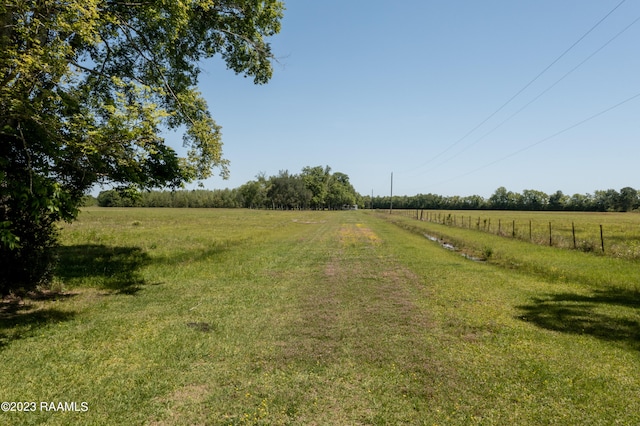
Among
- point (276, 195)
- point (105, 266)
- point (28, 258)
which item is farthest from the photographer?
point (276, 195)

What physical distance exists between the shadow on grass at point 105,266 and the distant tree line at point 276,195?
→ 111 m

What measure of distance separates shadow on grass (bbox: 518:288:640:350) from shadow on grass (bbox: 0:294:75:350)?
11.5 m

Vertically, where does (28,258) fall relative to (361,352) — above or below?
above

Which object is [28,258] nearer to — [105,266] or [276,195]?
[105,266]

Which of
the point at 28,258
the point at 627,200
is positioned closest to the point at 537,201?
the point at 627,200

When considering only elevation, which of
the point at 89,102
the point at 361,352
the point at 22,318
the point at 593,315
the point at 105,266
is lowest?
the point at 593,315

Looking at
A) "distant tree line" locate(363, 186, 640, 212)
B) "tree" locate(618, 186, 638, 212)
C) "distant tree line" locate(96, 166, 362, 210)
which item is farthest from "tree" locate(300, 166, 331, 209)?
"tree" locate(618, 186, 638, 212)

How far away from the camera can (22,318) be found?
25.3 feet

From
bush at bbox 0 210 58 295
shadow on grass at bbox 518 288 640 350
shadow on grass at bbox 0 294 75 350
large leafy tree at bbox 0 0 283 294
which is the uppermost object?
large leafy tree at bbox 0 0 283 294

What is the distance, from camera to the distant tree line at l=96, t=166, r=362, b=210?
442ft

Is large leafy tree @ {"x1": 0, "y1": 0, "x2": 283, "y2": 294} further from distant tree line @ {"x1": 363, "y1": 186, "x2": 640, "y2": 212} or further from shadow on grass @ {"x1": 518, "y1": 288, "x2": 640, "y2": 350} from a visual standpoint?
distant tree line @ {"x1": 363, "y1": 186, "x2": 640, "y2": 212}

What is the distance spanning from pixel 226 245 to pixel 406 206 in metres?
180

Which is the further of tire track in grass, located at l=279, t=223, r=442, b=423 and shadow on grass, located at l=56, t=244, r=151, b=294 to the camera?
shadow on grass, located at l=56, t=244, r=151, b=294

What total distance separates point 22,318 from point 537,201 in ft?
633
